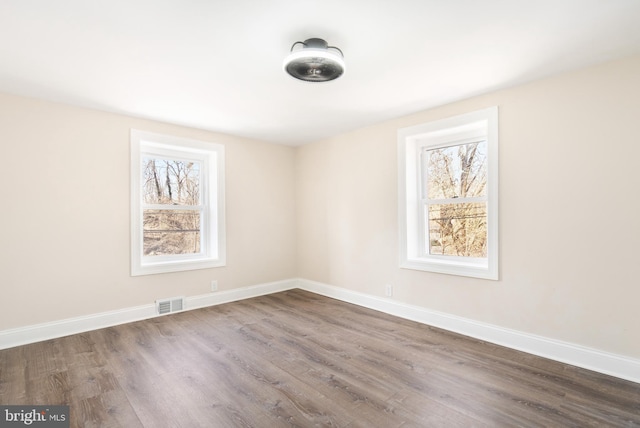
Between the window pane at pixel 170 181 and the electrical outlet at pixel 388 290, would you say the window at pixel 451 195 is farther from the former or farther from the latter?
the window pane at pixel 170 181

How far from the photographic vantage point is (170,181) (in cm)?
405

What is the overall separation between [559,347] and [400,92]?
2649 millimetres

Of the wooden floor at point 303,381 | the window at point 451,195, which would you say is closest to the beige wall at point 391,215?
the window at point 451,195

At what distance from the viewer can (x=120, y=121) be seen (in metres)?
3.50

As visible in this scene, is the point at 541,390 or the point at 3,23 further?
the point at 541,390

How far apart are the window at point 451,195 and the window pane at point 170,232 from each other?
2.82m

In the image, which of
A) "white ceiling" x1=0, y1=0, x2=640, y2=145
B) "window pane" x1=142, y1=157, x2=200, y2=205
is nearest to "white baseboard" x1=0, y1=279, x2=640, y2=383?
"window pane" x1=142, y1=157, x2=200, y2=205

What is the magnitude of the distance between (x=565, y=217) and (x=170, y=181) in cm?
436

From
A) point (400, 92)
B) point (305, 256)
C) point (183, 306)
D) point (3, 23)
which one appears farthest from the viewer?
point (305, 256)

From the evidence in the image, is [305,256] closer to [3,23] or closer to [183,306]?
[183,306]

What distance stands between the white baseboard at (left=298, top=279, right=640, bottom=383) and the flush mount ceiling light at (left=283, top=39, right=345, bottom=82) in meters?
2.70

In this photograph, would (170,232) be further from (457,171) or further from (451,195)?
(457,171)

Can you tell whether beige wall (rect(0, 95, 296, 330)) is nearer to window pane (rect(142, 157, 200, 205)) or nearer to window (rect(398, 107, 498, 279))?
window pane (rect(142, 157, 200, 205))

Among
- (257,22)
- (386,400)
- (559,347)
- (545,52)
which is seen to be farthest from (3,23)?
(559,347)
